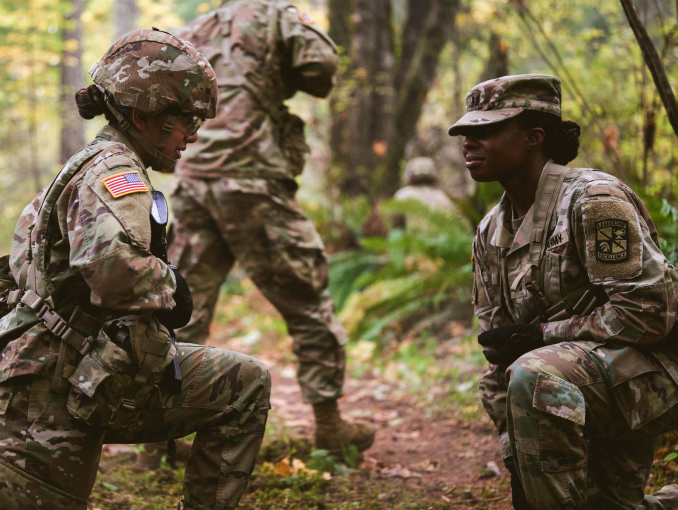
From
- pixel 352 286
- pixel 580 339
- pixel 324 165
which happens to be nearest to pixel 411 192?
pixel 352 286

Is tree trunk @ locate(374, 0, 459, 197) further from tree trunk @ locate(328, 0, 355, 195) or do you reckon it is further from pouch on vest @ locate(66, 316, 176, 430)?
pouch on vest @ locate(66, 316, 176, 430)

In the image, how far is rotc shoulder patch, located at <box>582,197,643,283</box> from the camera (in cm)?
233

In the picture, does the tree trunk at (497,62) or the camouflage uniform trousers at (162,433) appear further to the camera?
the tree trunk at (497,62)

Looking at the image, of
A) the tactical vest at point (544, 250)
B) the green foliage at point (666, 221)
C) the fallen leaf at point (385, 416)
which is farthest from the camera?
the fallen leaf at point (385, 416)

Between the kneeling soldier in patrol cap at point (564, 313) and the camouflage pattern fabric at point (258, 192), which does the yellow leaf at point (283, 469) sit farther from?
the kneeling soldier in patrol cap at point (564, 313)

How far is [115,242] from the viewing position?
196 cm

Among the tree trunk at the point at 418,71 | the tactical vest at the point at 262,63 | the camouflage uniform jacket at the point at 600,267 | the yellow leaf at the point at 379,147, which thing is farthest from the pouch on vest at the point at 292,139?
the tree trunk at the point at 418,71

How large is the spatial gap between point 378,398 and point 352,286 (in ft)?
8.77

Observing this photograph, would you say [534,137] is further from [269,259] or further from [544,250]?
[269,259]

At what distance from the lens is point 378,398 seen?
570 centimetres

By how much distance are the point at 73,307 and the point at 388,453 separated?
274cm

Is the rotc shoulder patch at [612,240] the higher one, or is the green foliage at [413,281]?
the rotc shoulder patch at [612,240]

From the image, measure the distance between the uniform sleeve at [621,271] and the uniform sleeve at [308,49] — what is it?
81.1 inches

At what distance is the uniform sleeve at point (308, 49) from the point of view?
12.8 ft
